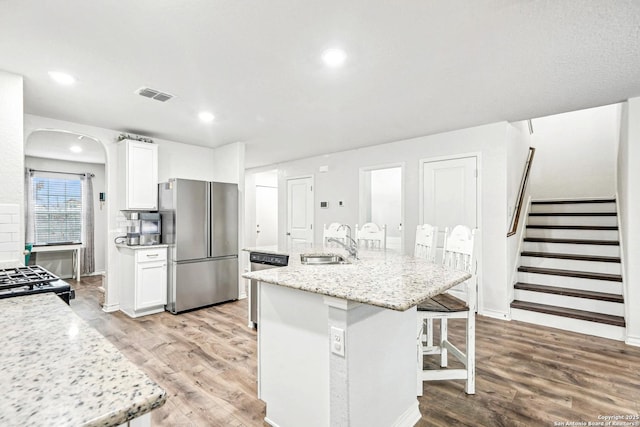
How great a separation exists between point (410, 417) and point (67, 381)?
5.76 ft

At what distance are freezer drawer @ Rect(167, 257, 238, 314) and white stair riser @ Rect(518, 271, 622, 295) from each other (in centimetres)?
396

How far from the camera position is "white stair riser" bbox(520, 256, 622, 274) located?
139 inches

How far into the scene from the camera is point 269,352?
1.76 metres

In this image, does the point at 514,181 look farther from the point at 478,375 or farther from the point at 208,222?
the point at 208,222

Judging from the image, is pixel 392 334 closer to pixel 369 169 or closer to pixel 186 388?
pixel 186 388

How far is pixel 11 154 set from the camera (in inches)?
95.4

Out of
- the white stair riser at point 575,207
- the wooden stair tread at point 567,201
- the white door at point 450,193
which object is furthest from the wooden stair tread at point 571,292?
the wooden stair tread at point 567,201

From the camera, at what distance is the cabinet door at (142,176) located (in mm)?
3945

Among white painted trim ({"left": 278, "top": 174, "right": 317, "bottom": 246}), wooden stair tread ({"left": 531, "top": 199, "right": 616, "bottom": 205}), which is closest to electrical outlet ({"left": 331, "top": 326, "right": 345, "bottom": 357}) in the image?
white painted trim ({"left": 278, "top": 174, "right": 317, "bottom": 246})

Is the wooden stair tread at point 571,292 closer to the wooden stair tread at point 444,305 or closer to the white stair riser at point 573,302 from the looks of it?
the white stair riser at point 573,302

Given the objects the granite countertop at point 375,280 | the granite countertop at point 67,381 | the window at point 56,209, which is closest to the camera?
the granite countertop at point 67,381

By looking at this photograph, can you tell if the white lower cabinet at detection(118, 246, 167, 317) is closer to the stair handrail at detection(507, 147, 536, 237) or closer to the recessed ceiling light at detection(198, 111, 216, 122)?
the recessed ceiling light at detection(198, 111, 216, 122)

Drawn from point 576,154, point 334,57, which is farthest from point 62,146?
point 576,154

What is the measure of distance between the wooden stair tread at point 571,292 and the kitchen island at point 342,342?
2625mm
